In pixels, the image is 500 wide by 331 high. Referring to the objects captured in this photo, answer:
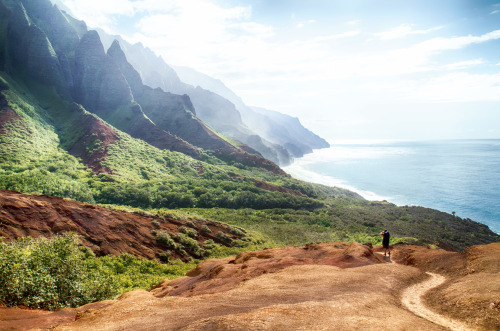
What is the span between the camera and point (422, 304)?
1141cm

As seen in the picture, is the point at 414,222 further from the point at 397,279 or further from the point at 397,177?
the point at 397,177

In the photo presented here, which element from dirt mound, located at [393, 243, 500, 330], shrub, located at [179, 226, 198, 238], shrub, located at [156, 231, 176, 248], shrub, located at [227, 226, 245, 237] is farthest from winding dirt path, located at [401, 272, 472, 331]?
shrub, located at [227, 226, 245, 237]

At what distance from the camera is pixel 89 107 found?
99750 millimetres

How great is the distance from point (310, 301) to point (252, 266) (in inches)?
318

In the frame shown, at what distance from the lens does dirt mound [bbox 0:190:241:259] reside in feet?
69.3

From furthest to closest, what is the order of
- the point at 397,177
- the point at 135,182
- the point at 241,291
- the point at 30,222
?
the point at 397,177 → the point at 135,182 → the point at 30,222 → the point at 241,291

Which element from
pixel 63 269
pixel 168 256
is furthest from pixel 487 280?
pixel 168 256

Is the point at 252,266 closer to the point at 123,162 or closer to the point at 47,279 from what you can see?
the point at 47,279

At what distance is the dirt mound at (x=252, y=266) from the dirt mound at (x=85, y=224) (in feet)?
27.4

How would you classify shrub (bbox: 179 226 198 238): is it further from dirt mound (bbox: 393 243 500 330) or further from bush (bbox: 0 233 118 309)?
dirt mound (bbox: 393 243 500 330)

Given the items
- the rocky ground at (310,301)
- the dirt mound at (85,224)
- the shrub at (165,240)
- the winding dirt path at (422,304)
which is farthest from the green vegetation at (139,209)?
the winding dirt path at (422,304)

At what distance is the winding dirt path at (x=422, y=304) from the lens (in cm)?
932

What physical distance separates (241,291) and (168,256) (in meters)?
16.8

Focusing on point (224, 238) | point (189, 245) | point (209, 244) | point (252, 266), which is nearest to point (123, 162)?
point (224, 238)
